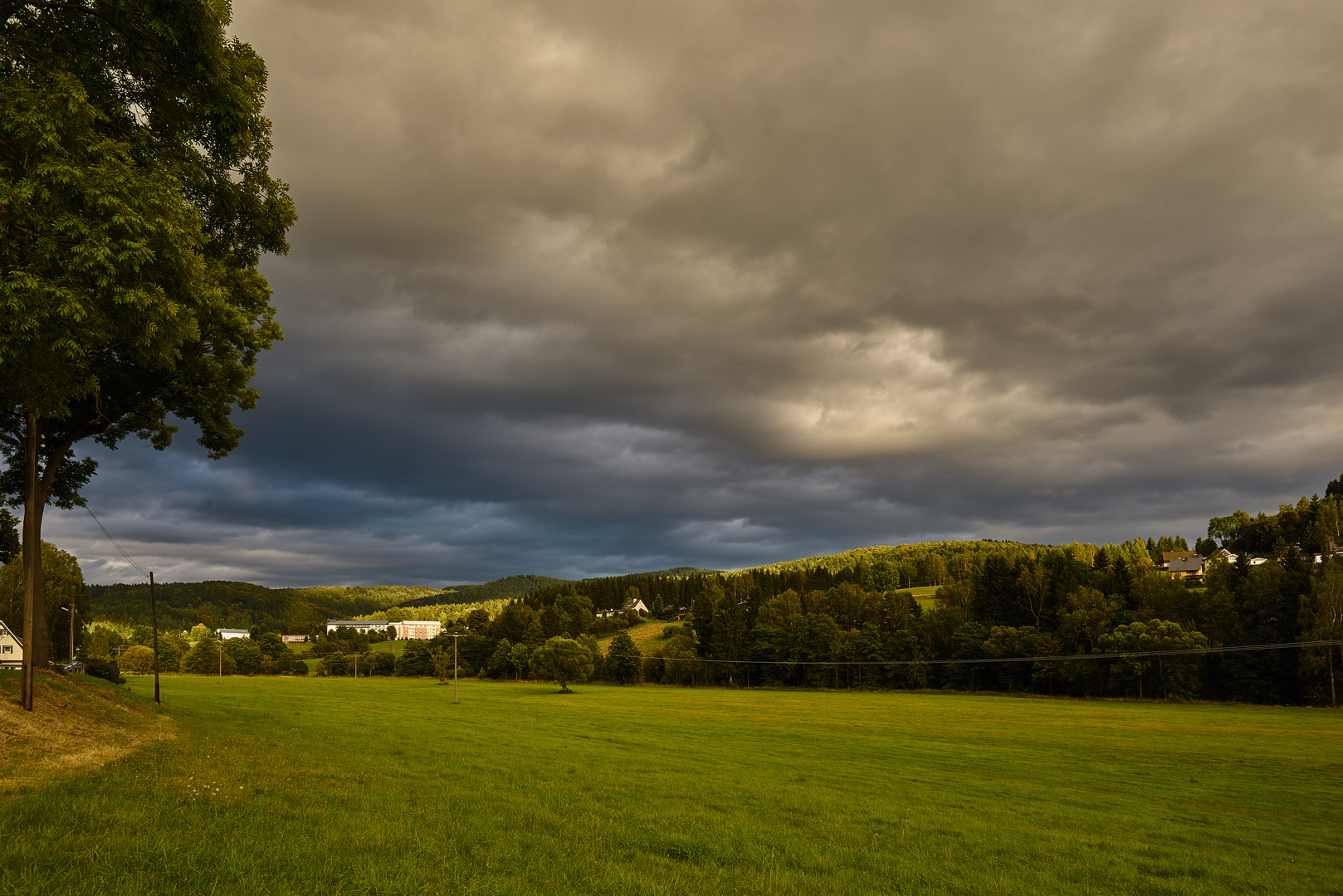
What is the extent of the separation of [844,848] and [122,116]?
25639 millimetres

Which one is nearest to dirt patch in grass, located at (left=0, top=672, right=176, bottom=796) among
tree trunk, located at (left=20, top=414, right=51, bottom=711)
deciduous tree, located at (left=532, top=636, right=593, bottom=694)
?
tree trunk, located at (left=20, top=414, right=51, bottom=711)

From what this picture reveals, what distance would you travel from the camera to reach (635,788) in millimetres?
21047

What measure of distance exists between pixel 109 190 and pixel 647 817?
17.7 m

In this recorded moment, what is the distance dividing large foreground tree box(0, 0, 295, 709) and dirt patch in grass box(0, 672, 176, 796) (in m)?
1.45

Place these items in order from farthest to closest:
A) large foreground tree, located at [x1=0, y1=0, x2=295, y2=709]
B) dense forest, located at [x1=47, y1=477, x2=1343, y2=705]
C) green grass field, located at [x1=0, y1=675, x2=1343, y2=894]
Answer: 1. dense forest, located at [x1=47, y1=477, x2=1343, y2=705]
2. large foreground tree, located at [x1=0, y1=0, x2=295, y2=709]
3. green grass field, located at [x1=0, y1=675, x2=1343, y2=894]

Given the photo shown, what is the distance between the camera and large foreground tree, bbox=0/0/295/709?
42.8ft

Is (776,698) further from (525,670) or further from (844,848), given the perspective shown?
(844,848)

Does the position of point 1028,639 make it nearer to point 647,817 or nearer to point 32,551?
point 647,817

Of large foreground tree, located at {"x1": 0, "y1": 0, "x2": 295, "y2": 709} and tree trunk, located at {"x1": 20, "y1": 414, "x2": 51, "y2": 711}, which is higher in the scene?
large foreground tree, located at {"x1": 0, "y1": 0, "x2": 295, "y2": 709}

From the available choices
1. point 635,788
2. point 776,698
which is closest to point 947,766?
point 635,788

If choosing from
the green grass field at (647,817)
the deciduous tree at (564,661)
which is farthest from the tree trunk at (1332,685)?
the deciduous tree at (564,661)

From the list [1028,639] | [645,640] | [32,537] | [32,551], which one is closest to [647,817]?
[32,551]

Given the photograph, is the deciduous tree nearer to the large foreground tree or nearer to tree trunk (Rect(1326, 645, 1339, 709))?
the large foreground tree

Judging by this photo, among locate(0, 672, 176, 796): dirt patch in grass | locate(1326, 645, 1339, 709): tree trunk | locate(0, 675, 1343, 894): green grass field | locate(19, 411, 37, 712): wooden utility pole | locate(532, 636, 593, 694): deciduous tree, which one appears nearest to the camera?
locate(0, 675, 1343, 894): green grass field
